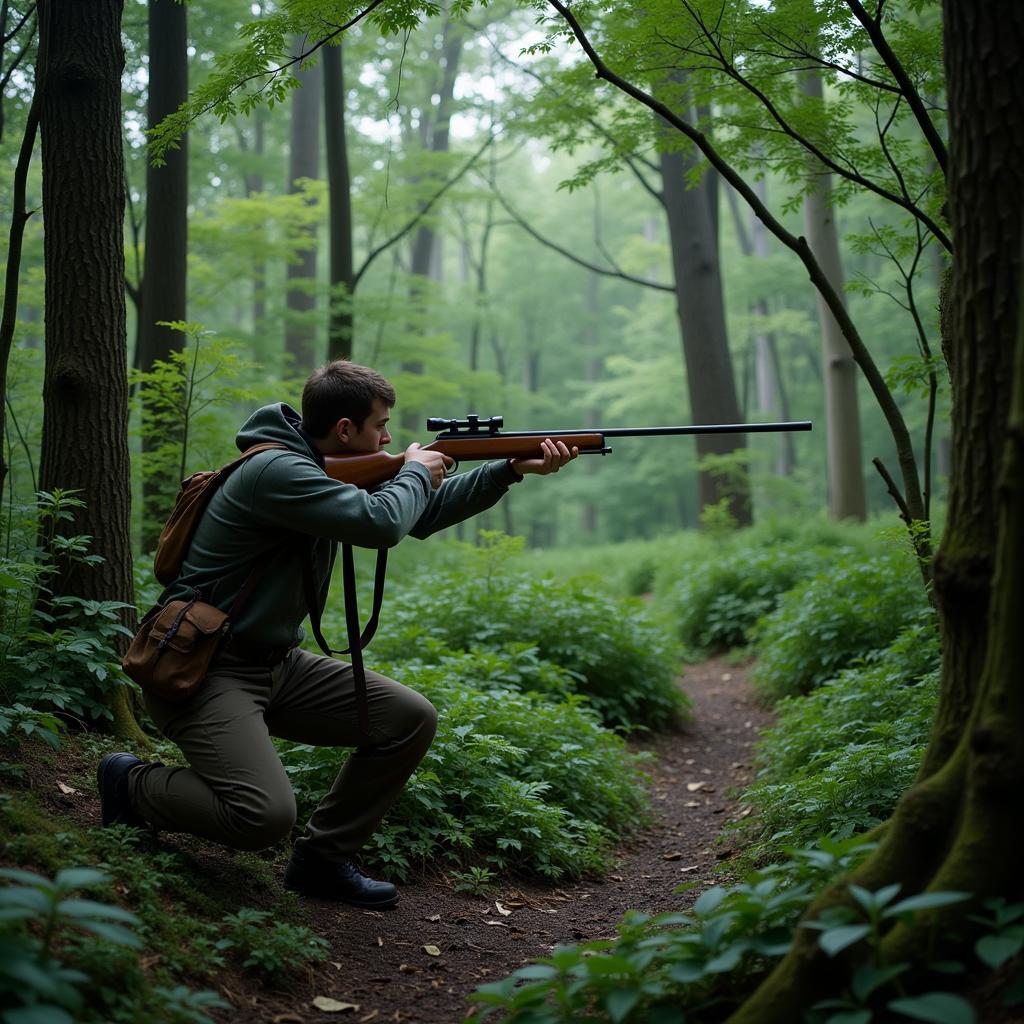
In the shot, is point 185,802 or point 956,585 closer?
point 956,585

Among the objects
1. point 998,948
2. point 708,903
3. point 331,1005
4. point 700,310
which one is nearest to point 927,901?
point 998,948

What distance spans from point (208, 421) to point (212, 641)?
416 cm

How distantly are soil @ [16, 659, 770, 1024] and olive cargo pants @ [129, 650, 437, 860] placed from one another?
0.78ft

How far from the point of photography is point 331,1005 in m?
2.90

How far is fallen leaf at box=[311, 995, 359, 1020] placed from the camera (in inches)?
113

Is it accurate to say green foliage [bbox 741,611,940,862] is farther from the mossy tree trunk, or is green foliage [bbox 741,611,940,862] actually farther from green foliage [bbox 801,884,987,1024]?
green foliage [bbox 801,884,987,1024]

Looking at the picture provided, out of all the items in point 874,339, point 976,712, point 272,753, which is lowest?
point 272,753

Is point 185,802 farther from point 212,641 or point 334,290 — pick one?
point 334,290

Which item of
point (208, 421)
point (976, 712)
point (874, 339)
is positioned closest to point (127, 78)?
point (208, 421)

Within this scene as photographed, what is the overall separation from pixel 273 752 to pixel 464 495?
1.35 m

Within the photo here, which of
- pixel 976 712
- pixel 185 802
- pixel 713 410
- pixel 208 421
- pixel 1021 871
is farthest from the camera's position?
pixel 713 410

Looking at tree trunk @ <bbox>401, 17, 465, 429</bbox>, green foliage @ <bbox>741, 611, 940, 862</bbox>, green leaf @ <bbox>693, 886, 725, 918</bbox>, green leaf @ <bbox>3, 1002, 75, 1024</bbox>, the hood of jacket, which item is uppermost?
tree trunk @ <bbox>401, 17, 465, 429</bbox>

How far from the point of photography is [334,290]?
10.9 metres

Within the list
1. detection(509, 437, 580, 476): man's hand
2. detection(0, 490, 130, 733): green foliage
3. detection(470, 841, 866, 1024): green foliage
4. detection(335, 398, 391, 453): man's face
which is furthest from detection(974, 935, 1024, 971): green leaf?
detection(0, 490, 130, 733): green foliage
